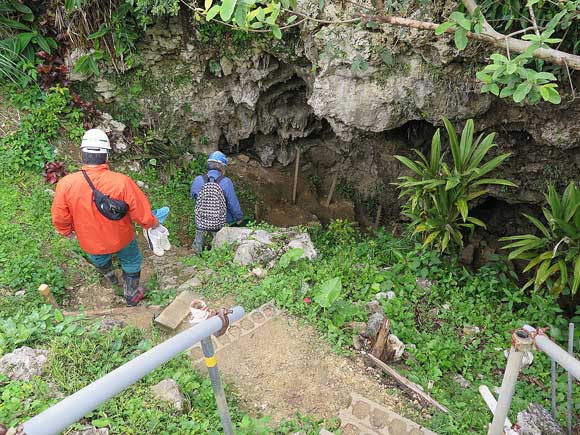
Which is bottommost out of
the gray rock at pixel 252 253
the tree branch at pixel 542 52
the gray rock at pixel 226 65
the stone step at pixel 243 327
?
the stone step at pixel 243 327

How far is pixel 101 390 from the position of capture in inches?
55.5

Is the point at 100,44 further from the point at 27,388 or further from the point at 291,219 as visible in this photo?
the point at 27,388

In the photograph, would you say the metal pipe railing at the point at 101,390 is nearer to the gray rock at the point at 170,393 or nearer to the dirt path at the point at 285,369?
the gray rock at the point at 170,393

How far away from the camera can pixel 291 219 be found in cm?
815

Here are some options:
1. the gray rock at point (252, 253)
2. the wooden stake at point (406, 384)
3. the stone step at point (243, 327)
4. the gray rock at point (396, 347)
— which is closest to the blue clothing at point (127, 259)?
the gray rock at point (252, 253)

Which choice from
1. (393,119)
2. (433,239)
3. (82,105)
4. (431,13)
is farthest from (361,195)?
(82,105)

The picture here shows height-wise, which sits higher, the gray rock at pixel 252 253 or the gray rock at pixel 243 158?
the gray rock at pixel 243 158

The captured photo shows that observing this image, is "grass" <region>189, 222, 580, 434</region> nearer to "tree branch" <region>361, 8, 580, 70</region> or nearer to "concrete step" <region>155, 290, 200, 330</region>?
"concrete step" <region>155, 290, 200, 330</region>

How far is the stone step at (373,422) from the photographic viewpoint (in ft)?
9.85

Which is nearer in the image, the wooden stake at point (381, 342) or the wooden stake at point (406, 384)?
the wooden stake at point (406, 384)

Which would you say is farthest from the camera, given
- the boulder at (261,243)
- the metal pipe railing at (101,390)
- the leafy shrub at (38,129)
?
the leafy shrub at (38,129)

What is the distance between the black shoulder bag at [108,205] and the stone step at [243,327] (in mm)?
1344

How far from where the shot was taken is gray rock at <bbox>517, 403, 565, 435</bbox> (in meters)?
3.21

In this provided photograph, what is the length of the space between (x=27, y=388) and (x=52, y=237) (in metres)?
2.85
